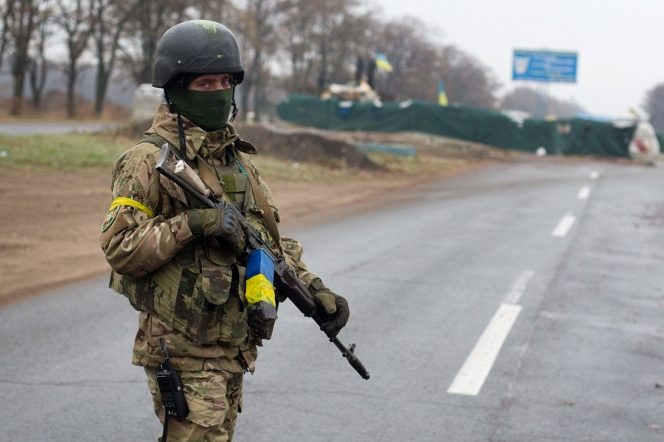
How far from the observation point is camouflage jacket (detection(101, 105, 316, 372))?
129 inches

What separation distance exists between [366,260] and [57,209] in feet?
17.4

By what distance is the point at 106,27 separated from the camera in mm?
61125

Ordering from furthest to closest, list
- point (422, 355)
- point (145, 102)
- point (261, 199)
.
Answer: point (145, 102) < point (422, 355) < point (261, 199)

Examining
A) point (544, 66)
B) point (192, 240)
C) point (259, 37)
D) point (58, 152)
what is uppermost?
point (259, 37)

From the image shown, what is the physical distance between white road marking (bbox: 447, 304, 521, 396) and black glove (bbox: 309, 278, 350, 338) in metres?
2.88

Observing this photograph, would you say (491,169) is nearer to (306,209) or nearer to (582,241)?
(306,209)

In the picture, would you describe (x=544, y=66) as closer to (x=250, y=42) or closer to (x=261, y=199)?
(x=250, y=42)

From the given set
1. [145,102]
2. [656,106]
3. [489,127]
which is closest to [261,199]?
[145,102]


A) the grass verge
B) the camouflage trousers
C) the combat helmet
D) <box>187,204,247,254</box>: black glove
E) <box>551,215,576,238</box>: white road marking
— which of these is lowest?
<box>551,215,576,238</box>: white road marking

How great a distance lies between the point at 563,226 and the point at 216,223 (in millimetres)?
13822

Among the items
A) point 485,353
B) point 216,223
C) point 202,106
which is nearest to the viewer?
point 216,223

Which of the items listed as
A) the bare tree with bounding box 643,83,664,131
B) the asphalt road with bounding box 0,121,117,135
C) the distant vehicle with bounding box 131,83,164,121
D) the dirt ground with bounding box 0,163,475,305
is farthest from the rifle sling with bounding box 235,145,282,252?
the bare tree with bounding box 643,83,664,131

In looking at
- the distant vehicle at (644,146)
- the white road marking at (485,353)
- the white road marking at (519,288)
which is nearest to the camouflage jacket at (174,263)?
the white road marking at (485,353)

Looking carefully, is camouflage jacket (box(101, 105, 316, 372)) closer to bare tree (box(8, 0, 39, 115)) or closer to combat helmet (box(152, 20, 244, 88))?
combat helmet (box(152, 20, 244, 88))
